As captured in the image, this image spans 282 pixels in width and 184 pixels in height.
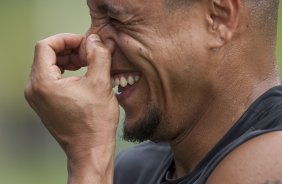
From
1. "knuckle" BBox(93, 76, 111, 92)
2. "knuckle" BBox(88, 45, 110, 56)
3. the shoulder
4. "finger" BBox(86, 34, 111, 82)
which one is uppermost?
"knuckle" BBox(88, 45, 110, 56)

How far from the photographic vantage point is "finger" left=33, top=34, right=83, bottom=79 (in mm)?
4523

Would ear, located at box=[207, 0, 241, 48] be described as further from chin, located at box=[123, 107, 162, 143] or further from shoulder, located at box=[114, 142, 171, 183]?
shoulder, located at box=[114, 142, 171, 183]

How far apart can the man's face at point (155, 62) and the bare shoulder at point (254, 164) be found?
0.48 meters

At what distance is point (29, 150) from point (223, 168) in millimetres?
8107

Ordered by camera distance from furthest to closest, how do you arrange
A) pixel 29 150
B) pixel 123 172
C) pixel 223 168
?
pixel 29 150 < pixel 123 172 < pixel 223 168

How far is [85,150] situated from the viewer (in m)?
4.40

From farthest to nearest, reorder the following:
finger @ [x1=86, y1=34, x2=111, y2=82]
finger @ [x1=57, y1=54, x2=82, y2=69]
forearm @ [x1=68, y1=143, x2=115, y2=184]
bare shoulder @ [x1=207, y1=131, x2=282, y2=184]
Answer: finger @ [x1=57, y1=54, x2=82, y2=69] → finger @ [x1=86, y1=34, x2=111, y2=82] → forearm @ [x1=68, y1=143, x2=115, y2=184] → bare shoulder @ [x1=207, y1=131, x2=282, y2=184]

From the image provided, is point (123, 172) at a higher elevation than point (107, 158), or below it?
below

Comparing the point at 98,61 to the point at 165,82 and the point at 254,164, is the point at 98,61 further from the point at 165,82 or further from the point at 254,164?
the point at 254,164

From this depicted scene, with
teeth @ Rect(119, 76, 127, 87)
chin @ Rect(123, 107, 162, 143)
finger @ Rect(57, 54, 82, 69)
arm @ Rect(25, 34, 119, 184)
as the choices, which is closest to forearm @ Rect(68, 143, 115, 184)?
arm @ Rect(25, 34, 119, 184)

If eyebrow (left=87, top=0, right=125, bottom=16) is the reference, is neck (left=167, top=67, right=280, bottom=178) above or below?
below

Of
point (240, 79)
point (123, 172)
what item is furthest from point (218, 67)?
point (123, 172)

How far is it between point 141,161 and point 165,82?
74 centimetres

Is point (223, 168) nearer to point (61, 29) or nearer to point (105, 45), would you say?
point (105, 45)
